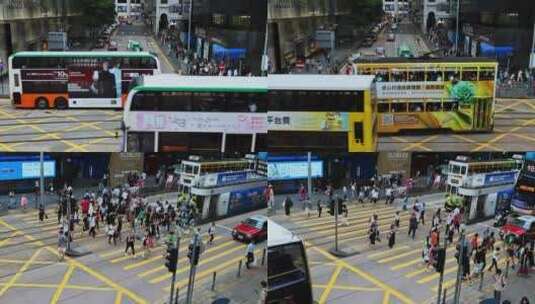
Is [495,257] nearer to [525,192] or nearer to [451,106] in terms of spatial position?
[525,192]

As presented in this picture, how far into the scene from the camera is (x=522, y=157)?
3.93 m

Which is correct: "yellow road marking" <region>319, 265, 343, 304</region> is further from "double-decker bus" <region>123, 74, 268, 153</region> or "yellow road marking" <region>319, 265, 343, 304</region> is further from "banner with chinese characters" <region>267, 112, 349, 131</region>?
"double-decker bus" <region>123, 74, 268, 153</region>

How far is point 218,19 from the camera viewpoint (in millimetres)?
3938

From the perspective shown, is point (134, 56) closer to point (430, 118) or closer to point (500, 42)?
point (430, 118)

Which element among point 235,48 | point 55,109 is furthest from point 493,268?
point 55,109

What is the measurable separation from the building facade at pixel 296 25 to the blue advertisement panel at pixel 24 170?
1.78m

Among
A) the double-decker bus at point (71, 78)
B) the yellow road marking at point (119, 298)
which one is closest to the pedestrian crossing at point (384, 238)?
the yellow road marking at point (119, 298)

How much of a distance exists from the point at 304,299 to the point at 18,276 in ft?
10.1

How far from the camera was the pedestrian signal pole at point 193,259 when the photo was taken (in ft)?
12.8

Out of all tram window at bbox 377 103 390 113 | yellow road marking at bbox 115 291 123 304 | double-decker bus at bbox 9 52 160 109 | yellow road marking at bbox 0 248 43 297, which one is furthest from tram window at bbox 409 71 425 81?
yellow road marking at bbox 0 248 43 297

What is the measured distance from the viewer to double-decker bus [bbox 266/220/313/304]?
10.6 feet

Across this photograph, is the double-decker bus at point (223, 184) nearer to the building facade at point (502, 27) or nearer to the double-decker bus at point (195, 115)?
the double-decker bus at point (195, 115)

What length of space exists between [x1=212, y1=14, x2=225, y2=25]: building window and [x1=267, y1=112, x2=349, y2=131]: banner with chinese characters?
2.42 ft

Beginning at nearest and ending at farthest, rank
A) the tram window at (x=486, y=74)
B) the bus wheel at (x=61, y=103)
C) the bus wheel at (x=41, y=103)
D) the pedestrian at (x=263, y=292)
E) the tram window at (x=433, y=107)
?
the pedestrian at (x=263, y=292) → the tram window at (x=486, y=74) → the tram window at (x=433, y=107) → the bus wheel at (x=61, y=103) → the bus wheel at (x=41, y=103)
